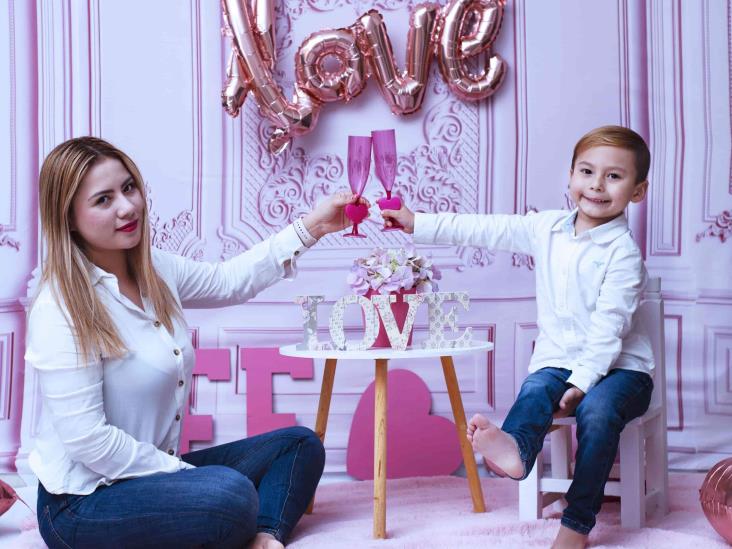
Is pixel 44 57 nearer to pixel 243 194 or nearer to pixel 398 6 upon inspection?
pixel 243 194

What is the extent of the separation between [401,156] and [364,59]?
0.31 metres

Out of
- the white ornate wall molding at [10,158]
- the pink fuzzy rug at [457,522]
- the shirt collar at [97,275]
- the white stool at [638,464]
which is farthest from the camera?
the white ornate wall molding at [10,158]

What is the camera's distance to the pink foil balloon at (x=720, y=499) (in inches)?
75.4

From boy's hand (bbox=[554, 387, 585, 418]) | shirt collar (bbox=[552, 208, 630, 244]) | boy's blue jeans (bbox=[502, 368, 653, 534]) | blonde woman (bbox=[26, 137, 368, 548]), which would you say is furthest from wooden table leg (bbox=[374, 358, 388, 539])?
shirt collar (bbox=[552, 208, 630, 244])

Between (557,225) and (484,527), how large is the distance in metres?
0.74

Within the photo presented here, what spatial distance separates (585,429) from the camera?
196 cm

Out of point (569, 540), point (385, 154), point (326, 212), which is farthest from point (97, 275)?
point (569, 540)

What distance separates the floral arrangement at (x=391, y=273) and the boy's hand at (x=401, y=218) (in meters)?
0.12

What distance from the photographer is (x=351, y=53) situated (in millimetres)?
2711

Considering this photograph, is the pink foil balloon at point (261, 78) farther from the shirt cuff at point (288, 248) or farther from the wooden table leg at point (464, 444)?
the wooden table leg at point (464, 444)

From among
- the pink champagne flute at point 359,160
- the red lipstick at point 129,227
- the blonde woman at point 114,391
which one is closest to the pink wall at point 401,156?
the pink champagne flute at point 359,160

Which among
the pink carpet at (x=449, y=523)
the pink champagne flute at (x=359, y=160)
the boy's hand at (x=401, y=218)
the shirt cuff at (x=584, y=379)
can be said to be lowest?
the pink carpet at (x=449, y=523)

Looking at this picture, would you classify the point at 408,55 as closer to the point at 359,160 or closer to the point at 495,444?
the point at 359,160

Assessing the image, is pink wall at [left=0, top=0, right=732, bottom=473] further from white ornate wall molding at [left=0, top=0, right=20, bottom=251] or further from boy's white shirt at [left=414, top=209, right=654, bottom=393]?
boy's white shirt at [left=414, top=209, right=654, bottom=393]
